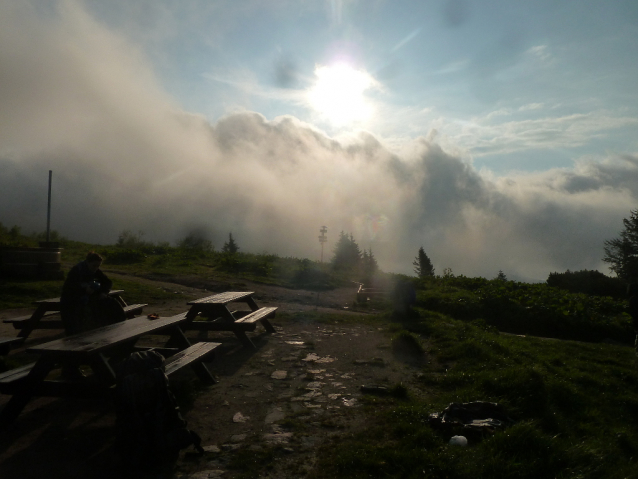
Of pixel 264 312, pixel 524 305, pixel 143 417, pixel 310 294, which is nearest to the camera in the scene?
pixel 143 417

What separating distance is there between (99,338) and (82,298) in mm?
1568

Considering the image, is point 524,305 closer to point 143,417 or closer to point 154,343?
point 154,343

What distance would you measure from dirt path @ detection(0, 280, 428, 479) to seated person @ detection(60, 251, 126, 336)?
1253 mm

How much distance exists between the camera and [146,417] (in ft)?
11.9

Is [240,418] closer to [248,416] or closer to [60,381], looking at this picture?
[248,416]

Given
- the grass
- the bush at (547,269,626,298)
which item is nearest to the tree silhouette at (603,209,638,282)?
the bush at (547,269,626,298)

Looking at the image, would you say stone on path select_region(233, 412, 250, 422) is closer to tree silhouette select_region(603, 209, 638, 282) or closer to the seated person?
the seated person

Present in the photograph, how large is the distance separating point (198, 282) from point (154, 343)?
7588 mm

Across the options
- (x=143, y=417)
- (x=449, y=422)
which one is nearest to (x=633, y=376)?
(x=449, y=422)

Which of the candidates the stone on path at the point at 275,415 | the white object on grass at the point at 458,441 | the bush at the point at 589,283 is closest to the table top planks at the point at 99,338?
the stone on path at the point at 275,415

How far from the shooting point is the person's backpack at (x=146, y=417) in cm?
354

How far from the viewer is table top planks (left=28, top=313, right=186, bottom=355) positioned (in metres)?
4.20

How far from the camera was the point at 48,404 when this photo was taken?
4887mm

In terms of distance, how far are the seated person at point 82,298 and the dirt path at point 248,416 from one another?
125 centimetres
